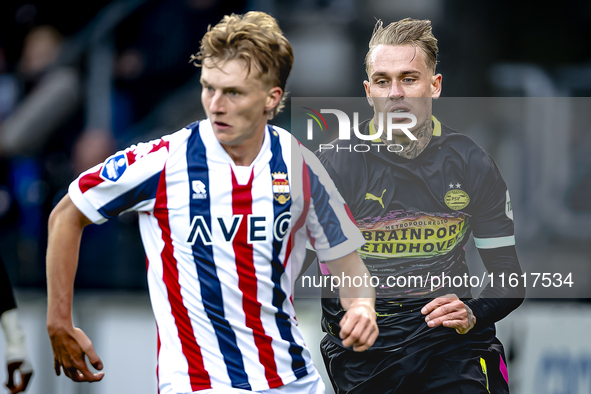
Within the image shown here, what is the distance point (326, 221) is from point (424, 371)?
1.00 meters

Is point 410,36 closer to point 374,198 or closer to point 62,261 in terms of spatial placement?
point 374,198

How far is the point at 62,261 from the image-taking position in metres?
2.48

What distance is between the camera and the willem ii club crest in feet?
8.38

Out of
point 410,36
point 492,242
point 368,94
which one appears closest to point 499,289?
point 492,242

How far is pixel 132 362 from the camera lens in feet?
13.2

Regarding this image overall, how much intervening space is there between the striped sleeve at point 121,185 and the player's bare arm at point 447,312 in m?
1.42

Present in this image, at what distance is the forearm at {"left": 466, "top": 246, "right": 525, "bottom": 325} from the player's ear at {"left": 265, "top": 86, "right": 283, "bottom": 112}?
1361mm

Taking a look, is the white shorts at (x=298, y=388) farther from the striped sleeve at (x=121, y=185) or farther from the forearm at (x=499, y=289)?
the forearm at (x=499, y=289)

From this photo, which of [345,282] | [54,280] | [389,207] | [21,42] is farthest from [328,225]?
[21,42]

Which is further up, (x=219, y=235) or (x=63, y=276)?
(x=219, y=235)

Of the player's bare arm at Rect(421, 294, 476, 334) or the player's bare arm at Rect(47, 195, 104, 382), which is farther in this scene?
the player's bare arm at Rect(421, 294, 476, 334)

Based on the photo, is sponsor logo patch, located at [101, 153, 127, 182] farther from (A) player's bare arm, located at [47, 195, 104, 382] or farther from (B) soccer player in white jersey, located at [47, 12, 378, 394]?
(A) player's bare arm, located at [47, 195, 104, 382]

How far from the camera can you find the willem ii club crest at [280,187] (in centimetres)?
255

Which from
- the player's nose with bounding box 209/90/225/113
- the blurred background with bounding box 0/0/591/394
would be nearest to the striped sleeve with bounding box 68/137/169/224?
the player's nose with bounding box 209/90/225/113
